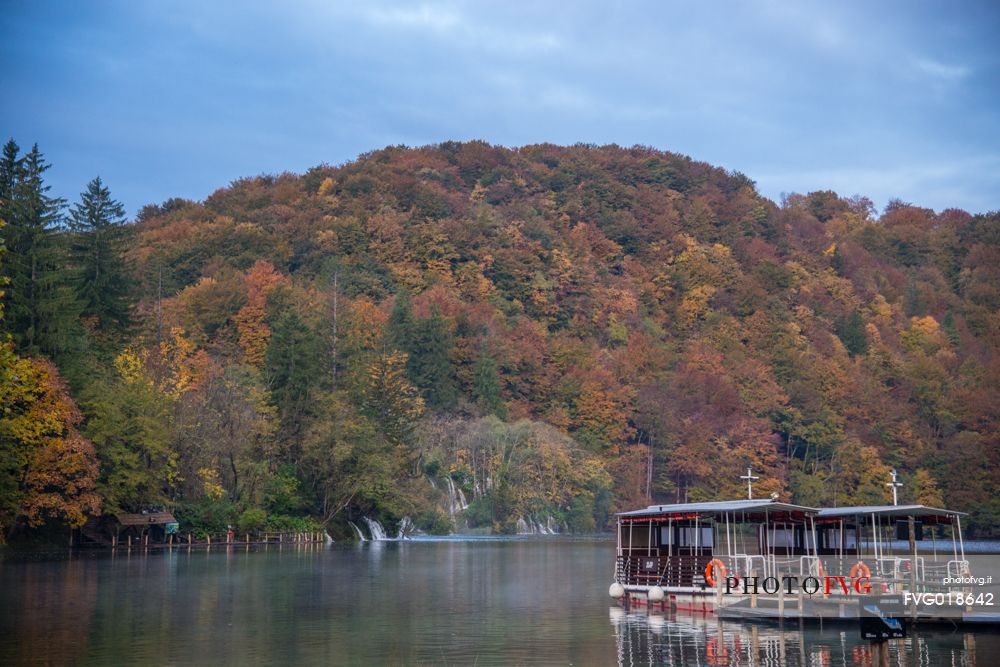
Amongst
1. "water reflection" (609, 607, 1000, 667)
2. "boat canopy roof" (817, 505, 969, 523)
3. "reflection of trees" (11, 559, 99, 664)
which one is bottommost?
"water reflection" (609, 607, 1000, 667)

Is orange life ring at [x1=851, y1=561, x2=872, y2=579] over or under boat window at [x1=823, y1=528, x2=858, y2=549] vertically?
under

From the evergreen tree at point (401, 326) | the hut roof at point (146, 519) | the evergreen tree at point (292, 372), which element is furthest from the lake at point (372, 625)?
the evergreen tree at point (401, 326)

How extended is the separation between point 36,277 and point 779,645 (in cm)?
6269

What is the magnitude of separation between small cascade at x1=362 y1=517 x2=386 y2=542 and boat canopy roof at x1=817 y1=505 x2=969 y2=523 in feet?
212

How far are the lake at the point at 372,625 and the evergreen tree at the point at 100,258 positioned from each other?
39823 millimetres

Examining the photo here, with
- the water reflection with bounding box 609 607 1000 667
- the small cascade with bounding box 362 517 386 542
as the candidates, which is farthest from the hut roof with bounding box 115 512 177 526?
the water reflection with bounding box 609 607 1000 667

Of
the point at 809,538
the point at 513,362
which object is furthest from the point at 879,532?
the point at 513,362

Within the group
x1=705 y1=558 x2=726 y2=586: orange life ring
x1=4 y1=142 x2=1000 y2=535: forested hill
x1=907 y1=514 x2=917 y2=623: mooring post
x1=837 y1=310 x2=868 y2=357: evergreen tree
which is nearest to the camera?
x1=907 y1=514 x2=917 y2=623: mooring post

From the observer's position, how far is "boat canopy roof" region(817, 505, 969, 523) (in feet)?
122

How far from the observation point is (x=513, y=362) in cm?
13625

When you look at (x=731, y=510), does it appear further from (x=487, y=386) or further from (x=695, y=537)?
(x=487, y=386)

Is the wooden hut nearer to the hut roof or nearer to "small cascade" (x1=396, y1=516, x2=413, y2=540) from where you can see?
the hut roof

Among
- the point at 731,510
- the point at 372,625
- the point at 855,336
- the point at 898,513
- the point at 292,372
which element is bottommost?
the point at 372,625

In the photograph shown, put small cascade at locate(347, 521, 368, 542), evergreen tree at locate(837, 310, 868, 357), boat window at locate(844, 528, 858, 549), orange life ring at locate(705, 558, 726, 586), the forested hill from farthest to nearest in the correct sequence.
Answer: evergreen tree at locate(837, 310, 868, 357)
small cascade at locate(347, 521, 368, 542)
the forested hill
boat window at locate(844, 528, 858, 549)
orange life ring at locate(705, 558, 726, 586)
